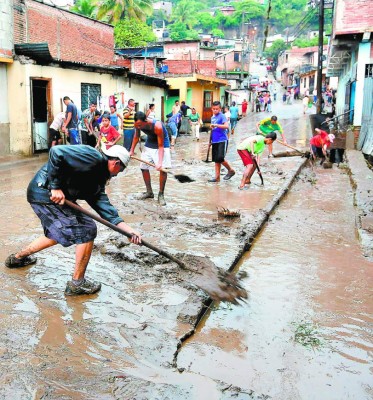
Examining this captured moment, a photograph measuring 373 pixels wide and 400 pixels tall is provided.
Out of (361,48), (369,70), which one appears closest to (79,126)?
(361,48)

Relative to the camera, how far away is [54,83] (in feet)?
49.3

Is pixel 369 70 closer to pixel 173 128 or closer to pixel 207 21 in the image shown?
pixel 173 128

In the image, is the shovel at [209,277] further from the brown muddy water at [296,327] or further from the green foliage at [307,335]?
the green foliage at [307,335]

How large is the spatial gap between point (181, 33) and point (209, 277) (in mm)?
69783

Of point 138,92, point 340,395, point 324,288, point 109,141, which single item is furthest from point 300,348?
point 138,92

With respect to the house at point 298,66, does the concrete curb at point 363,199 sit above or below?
below

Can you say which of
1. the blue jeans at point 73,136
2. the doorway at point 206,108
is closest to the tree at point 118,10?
the doorway at point 206,108

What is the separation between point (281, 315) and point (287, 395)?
1.14 meters

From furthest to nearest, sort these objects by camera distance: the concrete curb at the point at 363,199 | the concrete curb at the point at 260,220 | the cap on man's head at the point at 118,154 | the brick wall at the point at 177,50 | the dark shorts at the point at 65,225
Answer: the brick wall at the point at 177,50
the concrete curb at the point at 363,199
the concrete curb at the point at 260,220
the dark shorts at the point at 65,225
the cap on man's head at the point at 118,154

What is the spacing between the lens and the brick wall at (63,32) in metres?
14.6

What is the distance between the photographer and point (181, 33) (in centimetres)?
6944

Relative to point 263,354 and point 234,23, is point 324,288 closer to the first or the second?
point 263,354

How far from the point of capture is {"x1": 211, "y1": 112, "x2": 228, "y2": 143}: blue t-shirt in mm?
9734

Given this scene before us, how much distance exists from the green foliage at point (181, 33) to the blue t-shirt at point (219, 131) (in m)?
59.1
